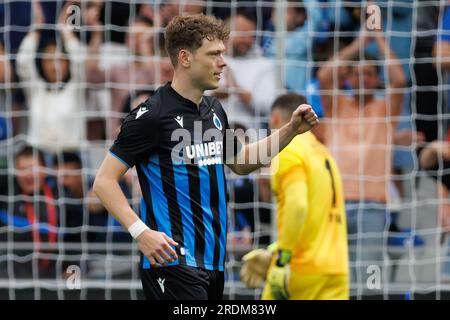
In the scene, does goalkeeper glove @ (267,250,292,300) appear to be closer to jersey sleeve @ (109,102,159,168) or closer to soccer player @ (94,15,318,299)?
soccer player @ (94,15,318,299)

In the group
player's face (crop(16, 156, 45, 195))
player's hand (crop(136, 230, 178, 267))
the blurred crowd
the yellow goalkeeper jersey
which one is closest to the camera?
player's hand (crop(136, 230, 178, 267))

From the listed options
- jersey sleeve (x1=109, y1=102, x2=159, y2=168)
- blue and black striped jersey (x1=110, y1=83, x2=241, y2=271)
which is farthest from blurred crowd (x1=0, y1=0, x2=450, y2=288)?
jersey sleeve (x1=109, y1=102, x2=159, y2=168)

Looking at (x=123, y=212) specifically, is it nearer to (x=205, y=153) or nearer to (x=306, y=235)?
(x=205, y=153)

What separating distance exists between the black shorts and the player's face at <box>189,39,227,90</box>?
92 centimetres

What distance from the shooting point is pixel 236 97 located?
8.52 meters

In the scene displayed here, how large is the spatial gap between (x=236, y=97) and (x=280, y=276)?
2.51 m

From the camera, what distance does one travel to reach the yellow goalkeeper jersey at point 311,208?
6.32 meters

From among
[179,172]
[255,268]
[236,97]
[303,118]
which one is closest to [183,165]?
[179,172]

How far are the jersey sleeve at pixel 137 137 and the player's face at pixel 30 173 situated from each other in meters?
3.94

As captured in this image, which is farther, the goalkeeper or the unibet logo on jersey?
the goalkeeper

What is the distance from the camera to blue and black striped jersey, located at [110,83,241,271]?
16.0 ft
